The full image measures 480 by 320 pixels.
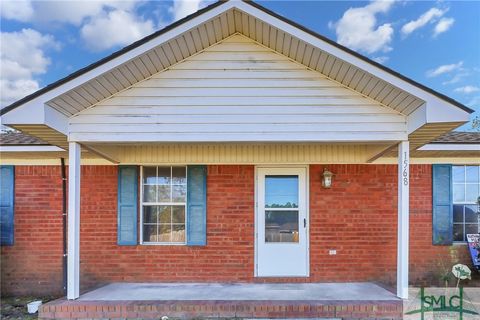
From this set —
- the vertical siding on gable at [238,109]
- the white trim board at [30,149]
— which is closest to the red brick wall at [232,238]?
the white trim board at [30,149]

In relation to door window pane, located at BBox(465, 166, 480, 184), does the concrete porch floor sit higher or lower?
lower

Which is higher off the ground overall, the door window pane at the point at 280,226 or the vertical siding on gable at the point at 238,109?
the vertical siding on gable at the point at 238,109

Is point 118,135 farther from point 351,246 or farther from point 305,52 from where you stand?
point 351,246

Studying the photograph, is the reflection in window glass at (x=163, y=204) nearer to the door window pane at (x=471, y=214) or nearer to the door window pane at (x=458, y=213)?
the door window pane at (x=458, y=213)

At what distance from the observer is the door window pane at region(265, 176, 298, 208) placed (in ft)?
22.3

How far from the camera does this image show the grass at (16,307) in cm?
573

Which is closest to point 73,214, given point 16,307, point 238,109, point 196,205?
point 196,205

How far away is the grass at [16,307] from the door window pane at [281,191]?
4.35 meters

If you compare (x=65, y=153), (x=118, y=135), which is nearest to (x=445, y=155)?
(x=118, y=135)

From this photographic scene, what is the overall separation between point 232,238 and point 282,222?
100 cm

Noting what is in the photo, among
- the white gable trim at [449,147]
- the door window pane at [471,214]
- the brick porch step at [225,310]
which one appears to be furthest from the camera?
the door window pane at [471,214]

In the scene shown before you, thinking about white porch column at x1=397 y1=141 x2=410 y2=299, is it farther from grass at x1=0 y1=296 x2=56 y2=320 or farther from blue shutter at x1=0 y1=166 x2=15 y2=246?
blue shutter at x1=0 y1=166 x2=15 y2=246

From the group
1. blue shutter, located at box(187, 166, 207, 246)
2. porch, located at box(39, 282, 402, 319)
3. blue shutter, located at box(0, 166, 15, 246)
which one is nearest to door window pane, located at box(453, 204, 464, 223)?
porch, located at box(39, 282, 402, 319)

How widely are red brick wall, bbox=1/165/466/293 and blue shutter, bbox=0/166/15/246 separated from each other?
134 millimetres
